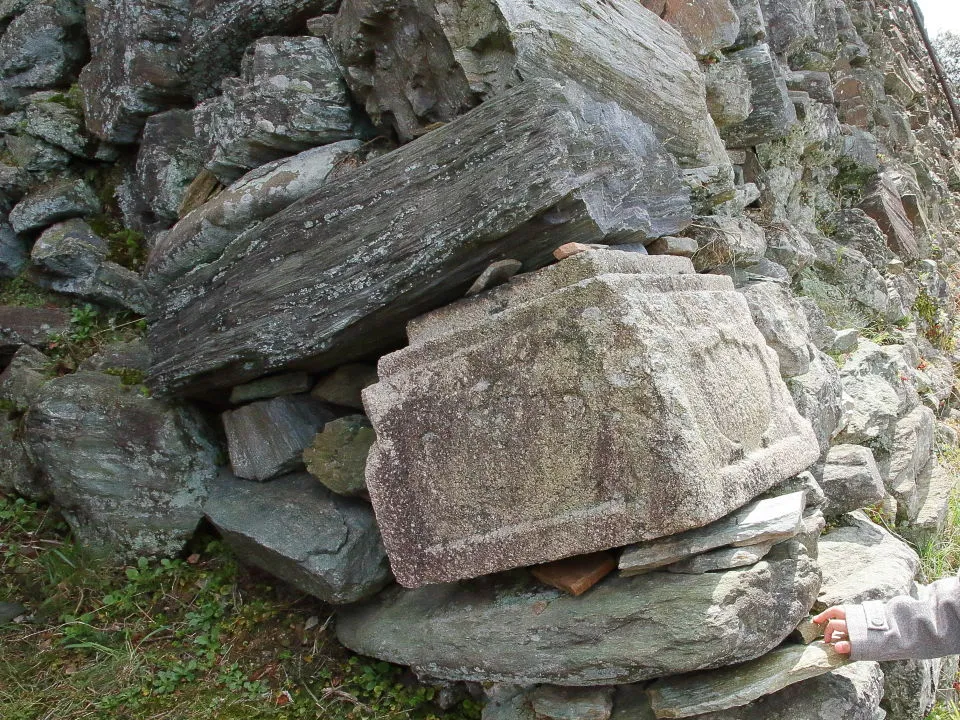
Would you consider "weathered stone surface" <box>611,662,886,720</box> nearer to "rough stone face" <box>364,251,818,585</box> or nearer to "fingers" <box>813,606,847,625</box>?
"fingers" <box>813,606,847,625</box>

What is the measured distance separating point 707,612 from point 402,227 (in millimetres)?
1866

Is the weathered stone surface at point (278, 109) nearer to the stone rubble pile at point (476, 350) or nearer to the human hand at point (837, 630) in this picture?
the stone rubble pile at point (476, 350)

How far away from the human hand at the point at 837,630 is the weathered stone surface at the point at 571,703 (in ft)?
2.63

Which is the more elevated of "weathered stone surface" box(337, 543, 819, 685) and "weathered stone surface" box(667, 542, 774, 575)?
"weathered stone surface" box(667, 542, 774, 575)

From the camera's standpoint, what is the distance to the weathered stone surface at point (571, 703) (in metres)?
2.67

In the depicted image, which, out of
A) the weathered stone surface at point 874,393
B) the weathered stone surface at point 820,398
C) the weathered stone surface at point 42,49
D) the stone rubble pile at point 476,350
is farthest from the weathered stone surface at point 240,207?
the weathered stone surface at point 874,393

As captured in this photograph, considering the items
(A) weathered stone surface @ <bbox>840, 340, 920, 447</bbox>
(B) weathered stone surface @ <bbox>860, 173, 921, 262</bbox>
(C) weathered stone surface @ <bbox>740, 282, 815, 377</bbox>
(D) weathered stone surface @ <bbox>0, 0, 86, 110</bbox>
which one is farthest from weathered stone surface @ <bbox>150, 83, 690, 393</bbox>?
(B) weathered stone surface @ <bbox>860, 173, 921, 262</bbox>

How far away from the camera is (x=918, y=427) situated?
15.0ft

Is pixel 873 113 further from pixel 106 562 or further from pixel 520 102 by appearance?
pixel 106 562

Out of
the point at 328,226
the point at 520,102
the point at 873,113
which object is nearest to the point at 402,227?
the point at 328,226

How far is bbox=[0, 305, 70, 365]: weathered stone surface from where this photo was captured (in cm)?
469

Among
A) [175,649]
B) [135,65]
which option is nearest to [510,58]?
[135,65]

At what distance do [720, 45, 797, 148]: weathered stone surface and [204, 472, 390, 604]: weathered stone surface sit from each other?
3.78 metres

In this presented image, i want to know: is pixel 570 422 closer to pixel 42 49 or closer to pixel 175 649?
pixel 175 649
